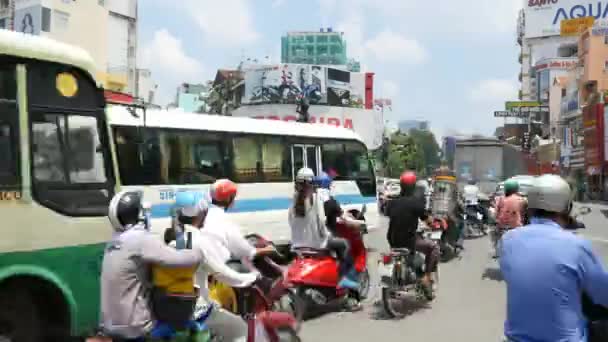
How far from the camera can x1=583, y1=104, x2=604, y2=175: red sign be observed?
1732 inches

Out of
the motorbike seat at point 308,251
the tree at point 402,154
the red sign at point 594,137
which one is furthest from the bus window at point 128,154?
the tree at point 402,154

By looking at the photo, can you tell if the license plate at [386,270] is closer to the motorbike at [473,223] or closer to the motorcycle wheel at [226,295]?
the motorcycle wheel at [226,295]

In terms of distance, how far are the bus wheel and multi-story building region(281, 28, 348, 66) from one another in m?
125

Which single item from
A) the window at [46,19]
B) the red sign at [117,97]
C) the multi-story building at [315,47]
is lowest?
the red sign at [117,97]

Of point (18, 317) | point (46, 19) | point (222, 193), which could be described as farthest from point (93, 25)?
point (18, 317)

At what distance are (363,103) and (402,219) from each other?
56323mm

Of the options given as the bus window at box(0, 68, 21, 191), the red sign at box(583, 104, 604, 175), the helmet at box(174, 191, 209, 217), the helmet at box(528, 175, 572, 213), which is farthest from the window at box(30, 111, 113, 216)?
the red sign at box(583, 104, 604, 175)

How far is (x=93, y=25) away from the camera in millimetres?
46469

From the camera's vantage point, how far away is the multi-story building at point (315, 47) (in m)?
130

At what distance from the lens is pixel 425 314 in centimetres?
771

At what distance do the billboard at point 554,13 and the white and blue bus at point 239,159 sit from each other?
70107 mm

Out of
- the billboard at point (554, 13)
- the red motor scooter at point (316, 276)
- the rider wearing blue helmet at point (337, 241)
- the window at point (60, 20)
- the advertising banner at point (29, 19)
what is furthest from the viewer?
the billboard at point (554, 13)

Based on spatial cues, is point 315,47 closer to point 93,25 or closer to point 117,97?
point 93,25

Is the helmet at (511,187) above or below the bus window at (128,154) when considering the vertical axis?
below
